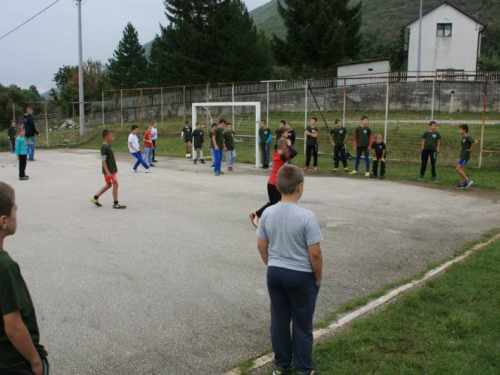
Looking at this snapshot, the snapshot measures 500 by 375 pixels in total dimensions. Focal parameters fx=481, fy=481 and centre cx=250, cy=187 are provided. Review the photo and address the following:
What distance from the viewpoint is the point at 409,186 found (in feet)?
46.5

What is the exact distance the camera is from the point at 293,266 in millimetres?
3705

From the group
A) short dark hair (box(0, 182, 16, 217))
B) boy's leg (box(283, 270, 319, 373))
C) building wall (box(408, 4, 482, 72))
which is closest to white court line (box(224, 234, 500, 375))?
boy's leg (box(283, 270, 319, 373))

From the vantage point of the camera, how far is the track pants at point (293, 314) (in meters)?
3.70

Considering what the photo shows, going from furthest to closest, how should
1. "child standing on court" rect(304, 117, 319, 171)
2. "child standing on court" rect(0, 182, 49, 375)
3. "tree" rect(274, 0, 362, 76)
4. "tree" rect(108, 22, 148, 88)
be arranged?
"tree" rect(108, 22, 148, 88)
"tree" rect(274, 0, 362, 76)
"child standing on court" rect(304, 117, 319, 171)
"child standing on court" rect(0, 182, 49, 375)

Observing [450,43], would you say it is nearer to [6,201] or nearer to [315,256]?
[315,256]

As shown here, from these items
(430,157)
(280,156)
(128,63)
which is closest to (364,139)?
(430,157)

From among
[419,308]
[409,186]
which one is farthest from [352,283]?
[409,186]

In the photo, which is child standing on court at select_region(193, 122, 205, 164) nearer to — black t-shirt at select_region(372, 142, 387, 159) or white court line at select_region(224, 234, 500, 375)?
black t-shirt at select_region(372, 142, 387, 159)

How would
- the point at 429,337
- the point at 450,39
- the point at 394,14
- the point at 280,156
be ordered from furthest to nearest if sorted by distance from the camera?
the point at 394,14 < the point at 450,39 < the point at 280,156 < the point at 429,337

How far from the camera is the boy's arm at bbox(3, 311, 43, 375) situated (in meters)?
2.44

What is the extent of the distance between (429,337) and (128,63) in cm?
6224

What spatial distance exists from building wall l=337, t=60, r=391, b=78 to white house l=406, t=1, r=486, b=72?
1086 cm

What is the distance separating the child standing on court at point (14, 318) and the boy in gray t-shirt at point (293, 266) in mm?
1773

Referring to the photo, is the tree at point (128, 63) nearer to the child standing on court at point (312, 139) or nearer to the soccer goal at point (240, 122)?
the soccer goal at point (240, 122)
